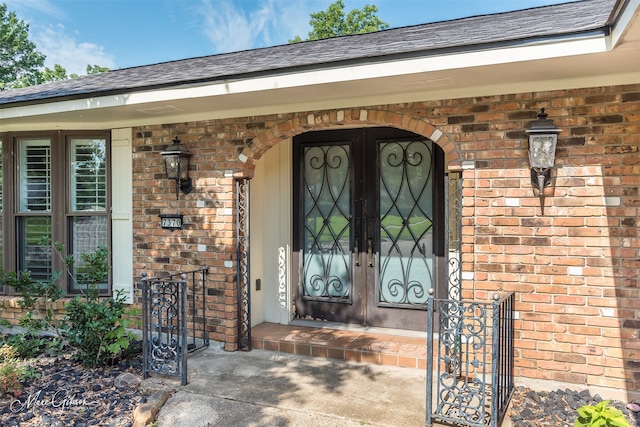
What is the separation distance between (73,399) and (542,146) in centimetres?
396

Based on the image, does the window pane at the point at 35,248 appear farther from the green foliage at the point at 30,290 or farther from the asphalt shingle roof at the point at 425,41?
the asphalt shingle roof at the point at 425,41

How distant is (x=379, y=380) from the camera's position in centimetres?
347

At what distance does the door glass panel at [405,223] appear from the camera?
14.2 feet

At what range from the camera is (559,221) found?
3189mm

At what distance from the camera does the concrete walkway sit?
9.34ft

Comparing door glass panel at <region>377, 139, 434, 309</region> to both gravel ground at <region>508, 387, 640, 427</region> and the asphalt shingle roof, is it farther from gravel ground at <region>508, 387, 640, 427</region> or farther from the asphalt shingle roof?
gravel ground at <region>508, 387, 640, 427</region>

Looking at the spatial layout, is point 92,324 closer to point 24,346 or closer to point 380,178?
point 24,346

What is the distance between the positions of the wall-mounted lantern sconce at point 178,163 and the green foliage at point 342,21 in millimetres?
18368

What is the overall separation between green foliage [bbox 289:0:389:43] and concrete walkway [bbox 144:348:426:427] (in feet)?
65.0

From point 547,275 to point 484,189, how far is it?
799 mm

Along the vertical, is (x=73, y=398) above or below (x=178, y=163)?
below

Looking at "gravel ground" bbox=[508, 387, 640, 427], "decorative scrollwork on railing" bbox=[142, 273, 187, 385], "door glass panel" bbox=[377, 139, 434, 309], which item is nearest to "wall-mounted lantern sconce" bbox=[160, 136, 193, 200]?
"decorative scrollwork on railing" bbox=[142, 273, 187, 385]

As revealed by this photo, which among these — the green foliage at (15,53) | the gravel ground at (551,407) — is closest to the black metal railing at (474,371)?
the gravel ground at (551,407)

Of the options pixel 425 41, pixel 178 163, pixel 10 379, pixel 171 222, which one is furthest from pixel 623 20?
pixel 10 379
